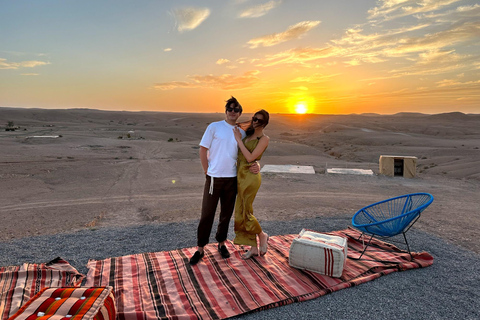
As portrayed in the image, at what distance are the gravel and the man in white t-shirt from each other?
4.09ft

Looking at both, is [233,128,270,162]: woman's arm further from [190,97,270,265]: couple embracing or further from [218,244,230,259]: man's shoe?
[218,244,230,259]: man's shoe

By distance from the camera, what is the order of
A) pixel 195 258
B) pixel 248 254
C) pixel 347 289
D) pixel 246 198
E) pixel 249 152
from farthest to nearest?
pixel 248 254 → pixel 195 258 → pixel 246 198 → pixel 249 152 → pixel 347 289

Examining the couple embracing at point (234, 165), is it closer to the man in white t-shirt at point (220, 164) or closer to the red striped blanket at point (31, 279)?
the man in white t-shirt at point (220, 164)

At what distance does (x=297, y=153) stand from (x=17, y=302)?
20.5 meters

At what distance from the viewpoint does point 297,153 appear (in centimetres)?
2272

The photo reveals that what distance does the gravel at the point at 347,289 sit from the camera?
3.35m

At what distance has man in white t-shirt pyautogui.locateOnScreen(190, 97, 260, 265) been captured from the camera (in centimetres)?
403

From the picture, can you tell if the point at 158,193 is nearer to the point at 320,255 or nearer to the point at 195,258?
the point at 195,258

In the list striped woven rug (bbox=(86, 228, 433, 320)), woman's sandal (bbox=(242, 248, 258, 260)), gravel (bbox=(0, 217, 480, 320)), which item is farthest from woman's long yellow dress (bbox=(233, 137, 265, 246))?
gravel (bbox=(0, 217, 480, 320))

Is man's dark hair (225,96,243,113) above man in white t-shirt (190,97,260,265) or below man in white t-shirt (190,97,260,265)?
above

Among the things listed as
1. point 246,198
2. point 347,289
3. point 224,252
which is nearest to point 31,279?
point 224,252

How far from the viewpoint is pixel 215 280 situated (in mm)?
3916

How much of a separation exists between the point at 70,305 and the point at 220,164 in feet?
7.13

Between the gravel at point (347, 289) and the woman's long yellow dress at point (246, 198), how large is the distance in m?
1.13
